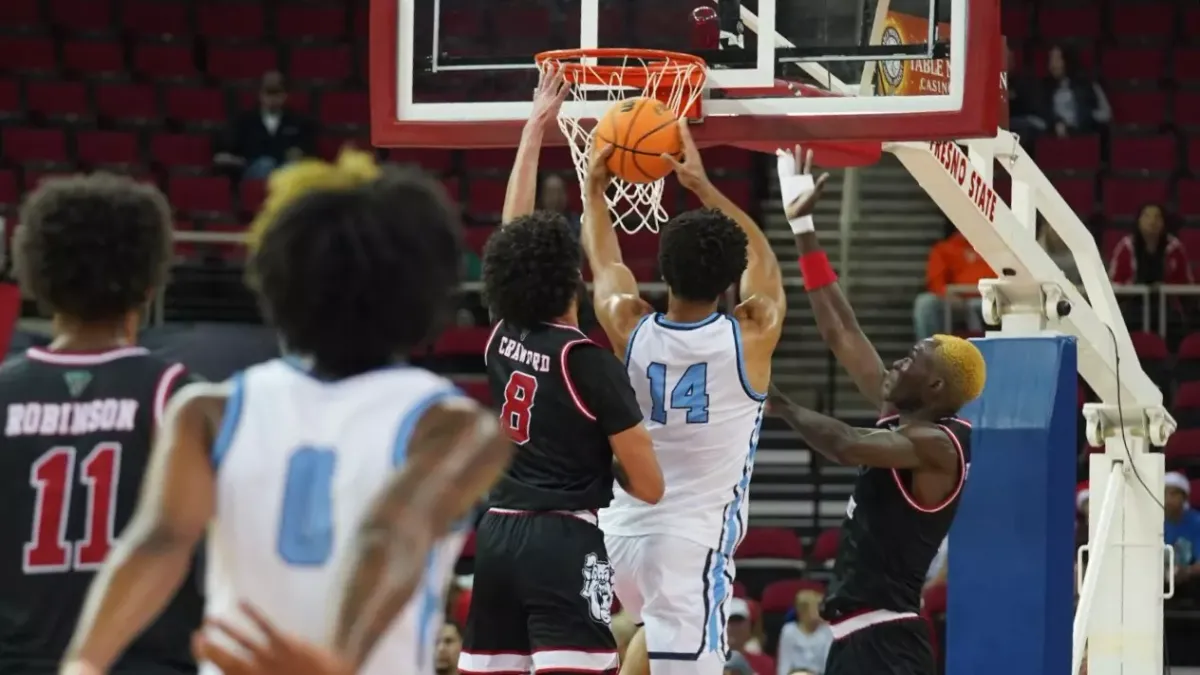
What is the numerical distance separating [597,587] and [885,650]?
92 centimetres

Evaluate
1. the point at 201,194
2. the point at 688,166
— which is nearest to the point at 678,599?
the point at 688,166

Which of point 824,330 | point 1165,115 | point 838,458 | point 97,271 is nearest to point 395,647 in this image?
point 97,271

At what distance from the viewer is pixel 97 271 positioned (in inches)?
116

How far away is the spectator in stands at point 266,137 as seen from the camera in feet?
42.6

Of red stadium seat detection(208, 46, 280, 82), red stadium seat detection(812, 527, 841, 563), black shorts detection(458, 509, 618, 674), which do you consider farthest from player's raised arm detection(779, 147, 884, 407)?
red stadium seat detection(208, 46, 280, 82)

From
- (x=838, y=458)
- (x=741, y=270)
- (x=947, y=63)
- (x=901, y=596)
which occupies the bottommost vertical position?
(x=901, y=596)

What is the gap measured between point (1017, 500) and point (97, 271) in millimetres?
4348

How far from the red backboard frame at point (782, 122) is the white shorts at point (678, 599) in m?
1.48

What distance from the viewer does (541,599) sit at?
4891 mm

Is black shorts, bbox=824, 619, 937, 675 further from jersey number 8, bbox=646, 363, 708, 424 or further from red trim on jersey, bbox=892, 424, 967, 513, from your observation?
jersey number 8, bbox=646, 363, 708, 424

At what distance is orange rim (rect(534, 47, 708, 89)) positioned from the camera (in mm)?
Result: 6078

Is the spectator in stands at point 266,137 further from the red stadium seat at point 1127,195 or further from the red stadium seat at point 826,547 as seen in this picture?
→ the red stadium seat at point 1127,195

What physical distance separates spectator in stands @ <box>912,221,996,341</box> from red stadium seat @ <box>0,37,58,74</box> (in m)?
7.27

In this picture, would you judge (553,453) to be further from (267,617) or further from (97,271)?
(267,617)
